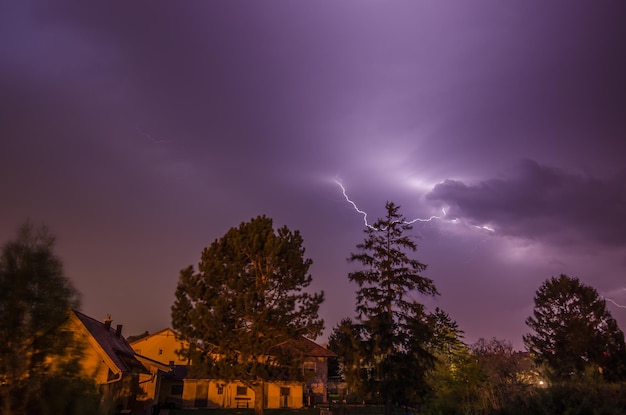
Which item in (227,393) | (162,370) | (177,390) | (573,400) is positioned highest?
(162,370)

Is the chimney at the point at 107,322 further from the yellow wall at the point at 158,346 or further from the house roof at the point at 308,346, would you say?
the yellow wall at the point at 158,346

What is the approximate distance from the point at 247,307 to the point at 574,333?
33487 mm

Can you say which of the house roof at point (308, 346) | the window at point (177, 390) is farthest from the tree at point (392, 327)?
the window at point (177, 390)

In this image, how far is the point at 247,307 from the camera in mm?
23188

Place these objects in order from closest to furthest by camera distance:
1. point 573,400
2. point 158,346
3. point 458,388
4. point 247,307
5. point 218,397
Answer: point 573,400
point 458,388
point 247,307
point 218,397
point 158,346

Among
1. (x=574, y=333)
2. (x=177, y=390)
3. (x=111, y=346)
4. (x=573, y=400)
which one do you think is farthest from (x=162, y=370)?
(x=574, y=333)

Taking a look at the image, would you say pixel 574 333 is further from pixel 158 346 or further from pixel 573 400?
pixel 158 346

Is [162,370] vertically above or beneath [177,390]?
above

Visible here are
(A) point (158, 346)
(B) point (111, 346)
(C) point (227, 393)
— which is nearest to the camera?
(B) point (111, 346)

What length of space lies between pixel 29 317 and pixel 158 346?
4129cm

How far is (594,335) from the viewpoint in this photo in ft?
127

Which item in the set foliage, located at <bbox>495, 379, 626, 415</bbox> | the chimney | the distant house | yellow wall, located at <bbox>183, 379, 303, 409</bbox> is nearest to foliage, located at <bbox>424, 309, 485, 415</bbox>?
foliage, located at <bbox>495, 379, 626, 415</bbox>

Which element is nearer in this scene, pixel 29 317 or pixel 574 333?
pixel 29 317

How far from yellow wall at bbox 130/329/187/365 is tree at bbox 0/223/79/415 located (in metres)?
39.3
